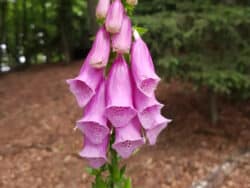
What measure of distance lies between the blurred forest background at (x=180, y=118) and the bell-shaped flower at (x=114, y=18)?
2845 millimetres

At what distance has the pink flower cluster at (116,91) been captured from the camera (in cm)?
186

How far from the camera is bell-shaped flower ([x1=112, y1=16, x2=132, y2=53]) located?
6.04 ft

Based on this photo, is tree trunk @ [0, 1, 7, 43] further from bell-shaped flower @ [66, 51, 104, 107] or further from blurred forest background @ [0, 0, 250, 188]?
bell-shaped flower @ [66, 51, 104, 107]

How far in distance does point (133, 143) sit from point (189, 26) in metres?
3.30

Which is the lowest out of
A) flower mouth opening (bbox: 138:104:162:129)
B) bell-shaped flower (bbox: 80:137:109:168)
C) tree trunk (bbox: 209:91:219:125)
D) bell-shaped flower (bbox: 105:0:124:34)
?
tree trunk (bbox: 209:91:219:125)

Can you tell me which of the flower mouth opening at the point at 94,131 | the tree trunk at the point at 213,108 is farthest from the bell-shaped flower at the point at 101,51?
the tree trunk at the point at 213,108

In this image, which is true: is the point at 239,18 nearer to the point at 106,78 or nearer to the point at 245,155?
the point at 245,155

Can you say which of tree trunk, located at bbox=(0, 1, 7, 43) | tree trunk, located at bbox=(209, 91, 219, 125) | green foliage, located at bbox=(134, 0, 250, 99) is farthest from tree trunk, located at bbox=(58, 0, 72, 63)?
green foliage, located at bbox=(134, 0, 250, 99)

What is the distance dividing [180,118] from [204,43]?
1176 mm

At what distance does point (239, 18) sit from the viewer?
484cm

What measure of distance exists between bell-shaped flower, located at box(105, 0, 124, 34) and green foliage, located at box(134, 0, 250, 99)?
283 cm

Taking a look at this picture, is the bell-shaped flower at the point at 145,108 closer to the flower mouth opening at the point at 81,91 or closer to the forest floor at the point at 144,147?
the flower mouth opening at the point at 81,91

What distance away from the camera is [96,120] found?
1866mm

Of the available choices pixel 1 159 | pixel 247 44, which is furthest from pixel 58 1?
pixel 247 44
